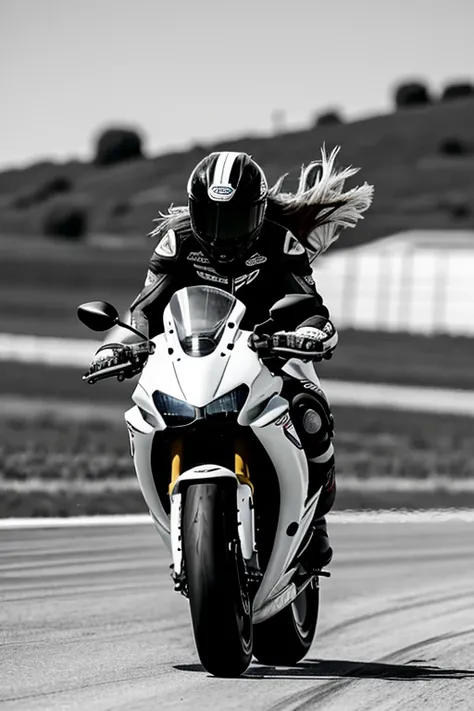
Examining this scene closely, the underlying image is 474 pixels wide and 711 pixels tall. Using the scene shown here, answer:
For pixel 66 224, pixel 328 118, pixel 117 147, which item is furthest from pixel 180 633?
pixel 328 118

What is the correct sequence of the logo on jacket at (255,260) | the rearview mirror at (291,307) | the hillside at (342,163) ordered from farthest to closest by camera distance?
the hillside at (342,163) → the logo on jacket at (255,260) → the rearview mirror at (291,307)

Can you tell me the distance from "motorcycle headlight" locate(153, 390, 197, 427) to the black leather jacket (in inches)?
24.9

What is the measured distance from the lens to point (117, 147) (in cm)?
16838

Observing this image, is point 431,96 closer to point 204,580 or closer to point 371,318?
point 371,318

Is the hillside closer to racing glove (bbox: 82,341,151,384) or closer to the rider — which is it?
the rider

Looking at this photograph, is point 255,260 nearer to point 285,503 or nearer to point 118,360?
point 118,360

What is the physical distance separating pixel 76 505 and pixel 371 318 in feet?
151

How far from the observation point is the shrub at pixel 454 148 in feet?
451

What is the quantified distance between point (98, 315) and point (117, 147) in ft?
538

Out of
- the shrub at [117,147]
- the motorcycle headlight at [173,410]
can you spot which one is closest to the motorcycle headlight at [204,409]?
the motorcycle headlight at [173,410]

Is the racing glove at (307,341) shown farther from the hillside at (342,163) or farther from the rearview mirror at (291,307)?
the hillside at (342,163)

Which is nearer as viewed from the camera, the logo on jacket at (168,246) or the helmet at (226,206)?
the helmet at (226,206)

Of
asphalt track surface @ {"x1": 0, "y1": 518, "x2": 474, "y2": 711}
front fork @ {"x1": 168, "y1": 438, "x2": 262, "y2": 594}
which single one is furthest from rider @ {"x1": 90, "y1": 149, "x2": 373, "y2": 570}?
asphalt track surface @ {"x1": 0, "y1": 518, "x2": 474, "y2": 711}

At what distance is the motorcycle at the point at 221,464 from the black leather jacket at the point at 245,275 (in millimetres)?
325
